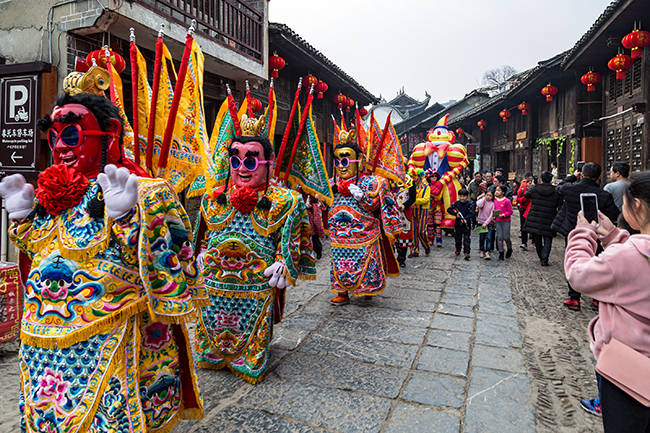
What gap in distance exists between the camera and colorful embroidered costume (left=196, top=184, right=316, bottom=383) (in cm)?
333

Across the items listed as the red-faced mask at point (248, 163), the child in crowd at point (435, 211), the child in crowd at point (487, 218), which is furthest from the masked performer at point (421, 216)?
the red-faced mask at point (248, 163)

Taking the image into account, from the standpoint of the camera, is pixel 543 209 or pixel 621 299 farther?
pixel 543 209

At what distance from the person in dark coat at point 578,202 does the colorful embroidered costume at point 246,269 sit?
3.78 metres

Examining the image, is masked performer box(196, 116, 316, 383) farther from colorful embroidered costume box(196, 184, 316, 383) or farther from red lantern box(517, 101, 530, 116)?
red lantern box(517, 101, 530, 116)

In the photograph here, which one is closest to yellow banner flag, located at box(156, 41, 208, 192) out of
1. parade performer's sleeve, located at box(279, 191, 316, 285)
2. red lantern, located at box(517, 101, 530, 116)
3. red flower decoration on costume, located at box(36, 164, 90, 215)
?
red flower decoration on costume, located at box(36, 164, 90, 215)

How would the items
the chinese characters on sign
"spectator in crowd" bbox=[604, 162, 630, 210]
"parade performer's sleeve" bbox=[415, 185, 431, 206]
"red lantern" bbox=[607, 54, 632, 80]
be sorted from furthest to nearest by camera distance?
1. "parade performer's sleeve" bbox=[415, 185, 431, 206]
2. "red lantern" bbox=[607, 54, 632, 80]
3. "spectator in crowd" bbox=[604, 162, 630, 210]
4. the chinese characters on sign

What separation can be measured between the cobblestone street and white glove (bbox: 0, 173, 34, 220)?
1580 millimetres

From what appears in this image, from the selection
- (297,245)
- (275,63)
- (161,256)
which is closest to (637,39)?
(275,63)

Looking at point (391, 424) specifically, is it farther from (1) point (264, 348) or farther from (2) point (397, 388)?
(1) point (264, 348)

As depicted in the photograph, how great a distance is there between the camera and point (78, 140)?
193 centimetres

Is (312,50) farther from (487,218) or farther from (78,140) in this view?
(78,140)

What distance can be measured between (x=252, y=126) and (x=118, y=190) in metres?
1.78

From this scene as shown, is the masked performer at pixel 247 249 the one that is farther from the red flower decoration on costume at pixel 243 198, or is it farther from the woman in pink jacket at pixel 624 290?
the woman in pink jacket at pixel 624 290

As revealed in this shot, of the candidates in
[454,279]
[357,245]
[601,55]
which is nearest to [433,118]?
[601,55]
